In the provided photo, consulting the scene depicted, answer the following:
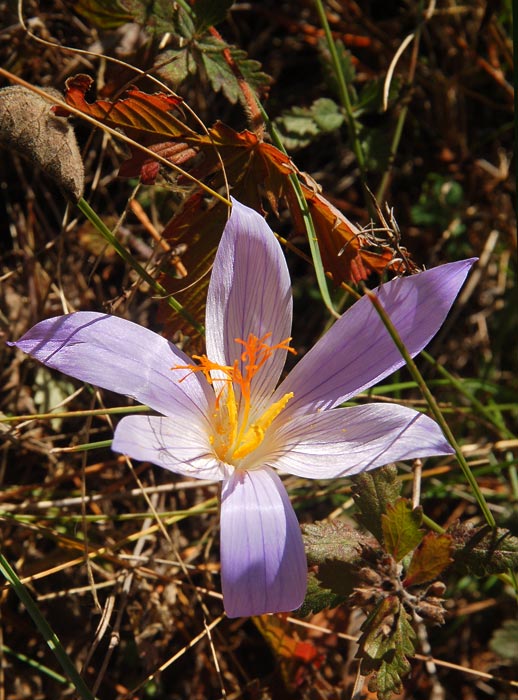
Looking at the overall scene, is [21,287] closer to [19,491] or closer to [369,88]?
[19,491]

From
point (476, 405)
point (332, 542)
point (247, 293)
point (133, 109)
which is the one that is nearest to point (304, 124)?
point (133, 109)

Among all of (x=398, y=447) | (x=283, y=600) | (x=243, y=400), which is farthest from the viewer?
(x=243, y=400)

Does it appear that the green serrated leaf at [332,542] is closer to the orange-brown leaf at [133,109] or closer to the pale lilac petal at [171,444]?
the pale lilac petal at [171,444]

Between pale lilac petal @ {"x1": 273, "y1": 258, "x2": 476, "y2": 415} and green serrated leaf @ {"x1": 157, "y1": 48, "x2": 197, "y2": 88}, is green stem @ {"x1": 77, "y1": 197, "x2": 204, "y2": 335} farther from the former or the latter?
green serrated leaf @ {"x1": 157, "y1": 48, "x2": 197, "y2": 88}

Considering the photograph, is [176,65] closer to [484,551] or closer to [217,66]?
[217,66]

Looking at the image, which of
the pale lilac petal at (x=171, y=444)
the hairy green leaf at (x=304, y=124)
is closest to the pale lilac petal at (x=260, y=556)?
the pale lilac petal at (x=171, y=444)

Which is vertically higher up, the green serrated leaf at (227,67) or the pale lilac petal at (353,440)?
the green serrated leaf at (227,67)

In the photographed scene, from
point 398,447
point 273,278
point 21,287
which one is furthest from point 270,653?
point 21,287
